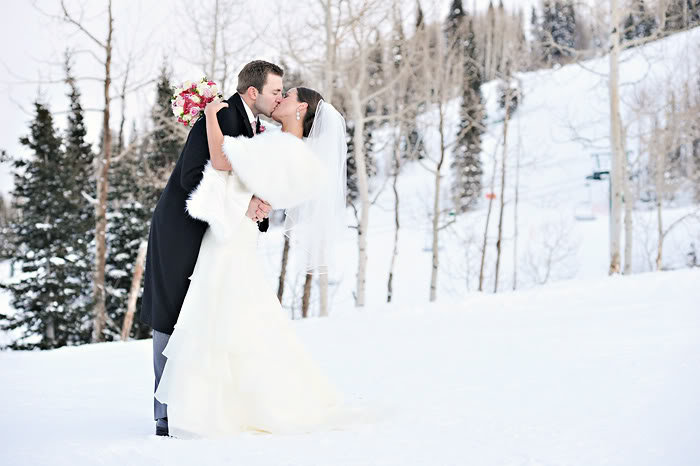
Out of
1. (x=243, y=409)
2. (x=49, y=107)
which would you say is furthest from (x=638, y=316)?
(x=49, y=107)

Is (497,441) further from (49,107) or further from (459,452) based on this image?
(49,107)

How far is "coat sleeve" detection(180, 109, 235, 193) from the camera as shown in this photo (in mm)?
3053

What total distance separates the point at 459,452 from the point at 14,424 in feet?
7.91

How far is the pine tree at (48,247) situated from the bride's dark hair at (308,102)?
16.7m

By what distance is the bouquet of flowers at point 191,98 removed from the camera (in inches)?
139

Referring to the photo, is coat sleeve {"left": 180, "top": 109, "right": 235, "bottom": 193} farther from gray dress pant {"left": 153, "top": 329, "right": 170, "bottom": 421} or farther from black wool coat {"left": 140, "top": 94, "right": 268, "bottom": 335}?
gray dress pant {"left": 153, "top": 329, "right": 170, "bottom": 421}

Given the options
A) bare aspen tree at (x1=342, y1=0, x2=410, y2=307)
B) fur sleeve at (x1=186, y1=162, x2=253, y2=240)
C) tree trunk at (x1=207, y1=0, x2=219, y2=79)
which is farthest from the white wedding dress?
tree trunk at (x1=207, y1=0, x2=219, y2=79)

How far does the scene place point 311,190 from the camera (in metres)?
3.27

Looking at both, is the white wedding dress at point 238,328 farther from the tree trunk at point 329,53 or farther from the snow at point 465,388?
the tree trunk at point 329,53

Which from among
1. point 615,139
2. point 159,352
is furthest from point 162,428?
point 615,139

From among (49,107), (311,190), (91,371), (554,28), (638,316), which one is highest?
(554,28)

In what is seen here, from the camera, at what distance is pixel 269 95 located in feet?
10.6

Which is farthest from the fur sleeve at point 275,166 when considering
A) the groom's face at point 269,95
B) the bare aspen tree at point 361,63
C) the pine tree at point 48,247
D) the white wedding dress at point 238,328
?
the pine tree at point 48,247

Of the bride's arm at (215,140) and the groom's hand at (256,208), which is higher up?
the bride's arm at (215,140)
